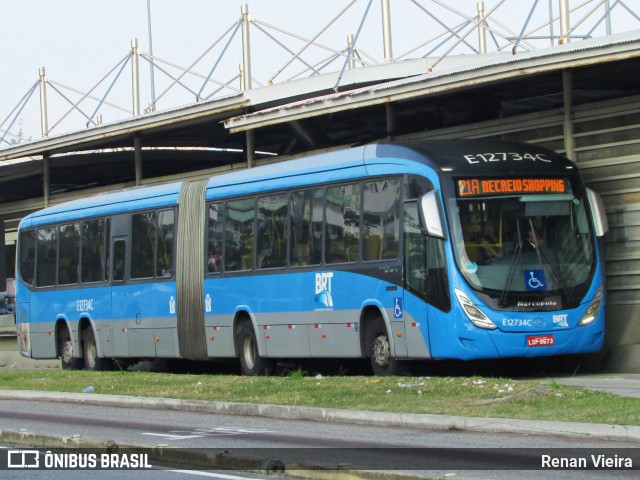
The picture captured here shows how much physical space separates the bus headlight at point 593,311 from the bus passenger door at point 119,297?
10.7m

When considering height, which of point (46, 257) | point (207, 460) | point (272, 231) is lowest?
point (207, 460)

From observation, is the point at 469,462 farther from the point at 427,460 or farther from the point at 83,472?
the point at 83,472

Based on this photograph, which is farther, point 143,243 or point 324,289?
point 143,243

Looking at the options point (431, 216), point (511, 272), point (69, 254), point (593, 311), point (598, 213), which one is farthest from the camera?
point (69, 254)

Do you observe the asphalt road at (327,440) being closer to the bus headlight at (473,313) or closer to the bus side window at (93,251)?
the bus headlight at (473,313)

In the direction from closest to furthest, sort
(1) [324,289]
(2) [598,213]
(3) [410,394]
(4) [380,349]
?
1. (3) [410,394]
2. (2) [598,213]
3. (4) [380,349]
4. (1) [324,289]

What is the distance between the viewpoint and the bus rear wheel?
1137 inches

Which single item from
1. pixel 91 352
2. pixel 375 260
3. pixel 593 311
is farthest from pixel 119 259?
pixel 593 311

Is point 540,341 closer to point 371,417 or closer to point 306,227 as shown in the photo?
point 306,227

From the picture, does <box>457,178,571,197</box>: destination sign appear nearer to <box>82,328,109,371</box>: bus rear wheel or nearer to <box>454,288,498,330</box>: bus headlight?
<box>454,288,498,330</box>: bus headlight

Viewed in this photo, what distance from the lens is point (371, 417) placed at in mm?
15320

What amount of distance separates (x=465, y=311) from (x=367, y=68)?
10621mm

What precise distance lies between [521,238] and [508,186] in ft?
2.62

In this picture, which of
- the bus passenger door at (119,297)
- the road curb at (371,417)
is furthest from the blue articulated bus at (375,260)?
the road curb at (371,417)
